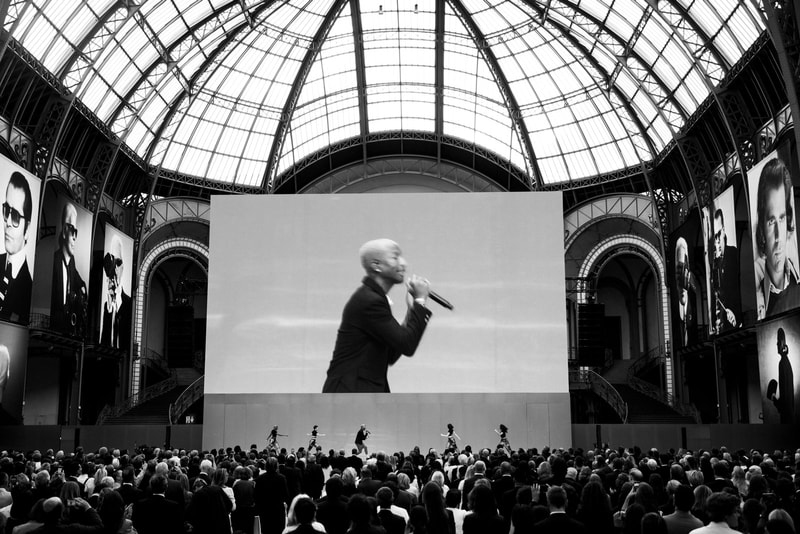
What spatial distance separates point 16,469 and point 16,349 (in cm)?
2369

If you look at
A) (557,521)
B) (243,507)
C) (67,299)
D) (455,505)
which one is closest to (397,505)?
(455,505)

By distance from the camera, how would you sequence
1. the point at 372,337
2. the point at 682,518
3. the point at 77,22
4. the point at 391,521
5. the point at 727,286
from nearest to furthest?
the point at 682,518
the point at 391,521
the point at 77,22
the point at 372,337
the point at 727,286

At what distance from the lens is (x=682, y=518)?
9078mm

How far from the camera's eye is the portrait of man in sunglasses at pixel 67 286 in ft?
140

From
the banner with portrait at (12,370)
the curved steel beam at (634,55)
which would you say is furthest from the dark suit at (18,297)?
the curved steel beam at (634,55)

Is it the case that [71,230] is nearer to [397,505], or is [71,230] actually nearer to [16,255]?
[16,255]

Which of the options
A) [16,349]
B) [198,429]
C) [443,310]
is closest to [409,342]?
[443,310]

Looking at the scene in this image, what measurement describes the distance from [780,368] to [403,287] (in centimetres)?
1732

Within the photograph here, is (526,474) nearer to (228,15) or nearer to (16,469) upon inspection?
(16,469)

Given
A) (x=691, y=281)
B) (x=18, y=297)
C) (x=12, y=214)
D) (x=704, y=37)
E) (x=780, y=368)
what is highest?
(x=704, y=37)

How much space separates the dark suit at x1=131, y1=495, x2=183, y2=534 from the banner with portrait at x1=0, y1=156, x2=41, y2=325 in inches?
1141

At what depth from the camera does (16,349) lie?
1462 inches

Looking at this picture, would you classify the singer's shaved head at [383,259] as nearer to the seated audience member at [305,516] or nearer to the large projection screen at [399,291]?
the large projection screen at [399,291]

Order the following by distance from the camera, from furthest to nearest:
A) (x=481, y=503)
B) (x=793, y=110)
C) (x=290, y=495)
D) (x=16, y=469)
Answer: (x=793, y=110) → (x=16, y=469) → (x=290, y=495) → (x=481, y=503)
